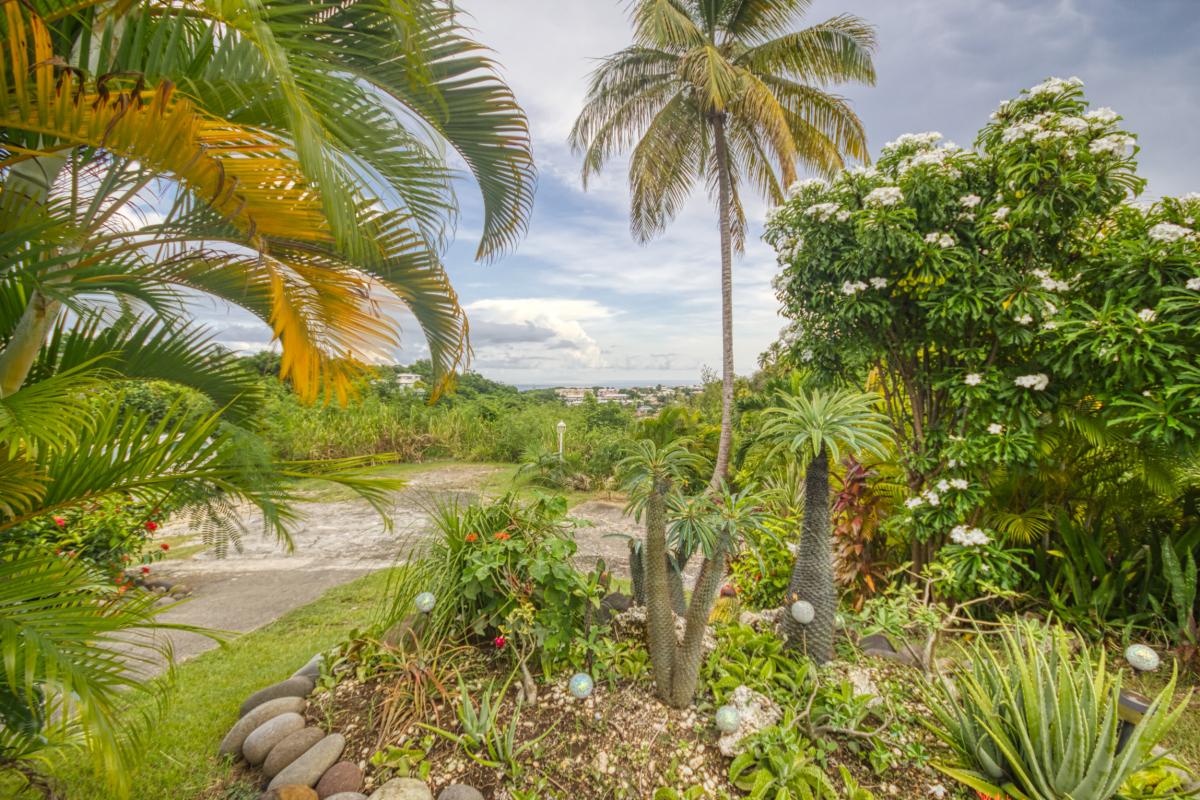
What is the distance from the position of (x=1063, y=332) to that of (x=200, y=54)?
427cm

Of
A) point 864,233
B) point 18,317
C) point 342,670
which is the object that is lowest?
point 342,670

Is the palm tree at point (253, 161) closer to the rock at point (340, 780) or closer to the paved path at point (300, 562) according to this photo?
the paved path at point (300, 562)

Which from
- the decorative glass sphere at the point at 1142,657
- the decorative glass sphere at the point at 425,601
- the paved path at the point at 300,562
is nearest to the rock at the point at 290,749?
the decorative glass sphere at the point at 425,601

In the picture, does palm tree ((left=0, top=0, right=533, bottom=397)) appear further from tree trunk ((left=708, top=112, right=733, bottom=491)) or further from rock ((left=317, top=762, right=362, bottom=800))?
tree trunk ((left=708, top=112, right=733, bottom=491))

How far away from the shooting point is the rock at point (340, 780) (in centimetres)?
176

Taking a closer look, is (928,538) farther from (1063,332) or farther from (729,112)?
(729,112)

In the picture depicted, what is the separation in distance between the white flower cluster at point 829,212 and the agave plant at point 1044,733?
269 centimetres

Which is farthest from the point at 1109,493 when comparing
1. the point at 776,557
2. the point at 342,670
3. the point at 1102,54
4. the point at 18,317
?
the point at 18,317

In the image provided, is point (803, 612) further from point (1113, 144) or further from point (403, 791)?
point (1113, 144)

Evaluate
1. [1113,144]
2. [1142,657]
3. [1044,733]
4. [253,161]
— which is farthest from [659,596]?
[1113,144]

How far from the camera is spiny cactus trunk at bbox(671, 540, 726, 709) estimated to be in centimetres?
193

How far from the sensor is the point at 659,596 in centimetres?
202

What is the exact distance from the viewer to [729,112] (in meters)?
7.12

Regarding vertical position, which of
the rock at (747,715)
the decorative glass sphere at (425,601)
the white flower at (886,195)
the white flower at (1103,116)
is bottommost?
the rock at (747,715)
